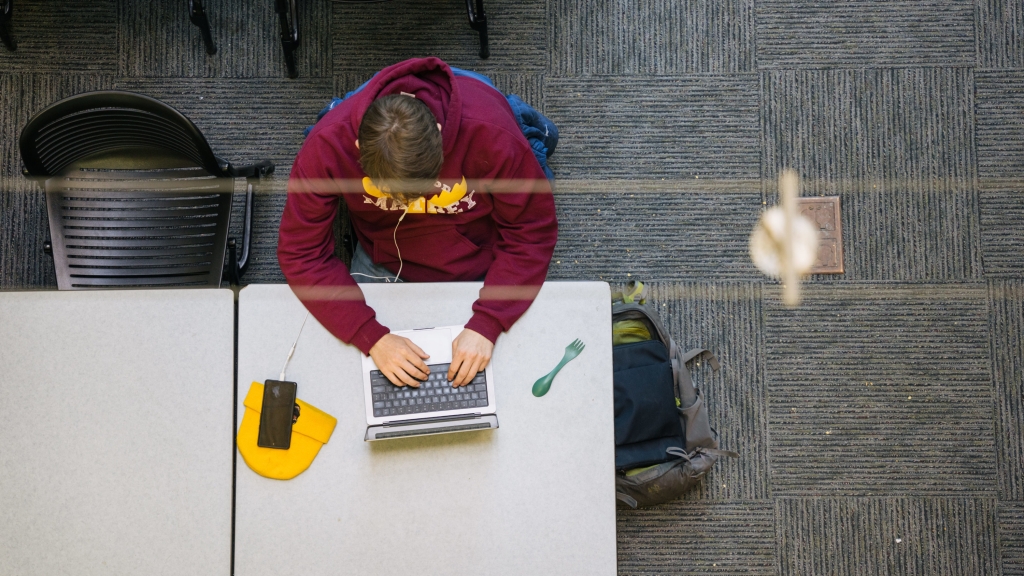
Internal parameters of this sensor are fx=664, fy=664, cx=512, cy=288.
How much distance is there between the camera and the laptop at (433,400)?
47.6 inches

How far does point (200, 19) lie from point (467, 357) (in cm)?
117

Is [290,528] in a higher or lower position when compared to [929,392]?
lower

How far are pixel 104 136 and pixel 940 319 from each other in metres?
2.08

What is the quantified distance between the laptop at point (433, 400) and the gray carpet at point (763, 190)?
0.66m

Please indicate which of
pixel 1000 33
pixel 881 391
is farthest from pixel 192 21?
pixel 1000 33

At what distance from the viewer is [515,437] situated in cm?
124

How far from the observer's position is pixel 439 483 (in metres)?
1.23

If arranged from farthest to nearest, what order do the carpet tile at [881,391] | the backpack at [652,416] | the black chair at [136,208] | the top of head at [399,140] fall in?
1. the carpet tile at [881,391]
2. the backpack at [652,416]
3. the black chair at [136,208]
4. the top of head at [399,140]

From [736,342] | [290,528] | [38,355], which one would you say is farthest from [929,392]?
[38,355]

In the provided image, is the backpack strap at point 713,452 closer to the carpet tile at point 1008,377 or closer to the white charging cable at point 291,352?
the carpet tile at point 1008,377

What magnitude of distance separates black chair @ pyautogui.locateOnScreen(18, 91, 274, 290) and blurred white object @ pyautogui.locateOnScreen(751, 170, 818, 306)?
1.36 m

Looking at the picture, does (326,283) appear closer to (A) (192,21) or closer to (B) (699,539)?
(A) (192,21)

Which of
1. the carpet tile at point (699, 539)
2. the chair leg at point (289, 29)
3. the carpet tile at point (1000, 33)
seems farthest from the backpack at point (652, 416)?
the carpet tile at point (1000, 33)

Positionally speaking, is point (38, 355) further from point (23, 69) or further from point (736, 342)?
point (736, 342)
